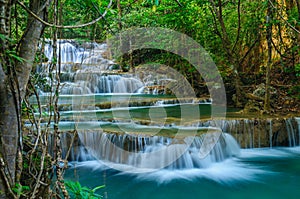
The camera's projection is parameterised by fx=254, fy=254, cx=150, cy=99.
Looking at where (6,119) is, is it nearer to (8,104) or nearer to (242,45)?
(8,104)

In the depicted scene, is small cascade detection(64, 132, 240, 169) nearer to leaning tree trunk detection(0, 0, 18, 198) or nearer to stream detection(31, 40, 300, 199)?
stream detection(31, 40, 300, 199)

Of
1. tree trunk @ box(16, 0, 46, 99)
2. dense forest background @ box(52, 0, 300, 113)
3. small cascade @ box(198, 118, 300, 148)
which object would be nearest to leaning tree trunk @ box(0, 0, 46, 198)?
tree trunk @ box(16, 0, 46, 99)

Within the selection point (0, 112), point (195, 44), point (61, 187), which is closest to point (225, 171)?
point (61, 187)

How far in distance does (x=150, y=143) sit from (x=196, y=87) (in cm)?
640

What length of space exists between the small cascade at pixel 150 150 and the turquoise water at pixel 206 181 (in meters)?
0.16

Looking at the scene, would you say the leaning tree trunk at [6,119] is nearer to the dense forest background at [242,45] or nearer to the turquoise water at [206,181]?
the turquoise water at [206,181]

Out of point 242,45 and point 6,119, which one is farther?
point 242,45

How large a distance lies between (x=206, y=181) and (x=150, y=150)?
3.85 feet

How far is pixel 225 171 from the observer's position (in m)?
4.93

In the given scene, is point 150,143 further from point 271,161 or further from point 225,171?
point 271,161

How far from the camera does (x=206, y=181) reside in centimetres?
451

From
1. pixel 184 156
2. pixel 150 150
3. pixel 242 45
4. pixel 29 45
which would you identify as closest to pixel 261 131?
pixel 184 156

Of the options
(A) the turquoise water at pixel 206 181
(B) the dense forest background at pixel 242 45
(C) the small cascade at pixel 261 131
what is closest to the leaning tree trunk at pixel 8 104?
(A) the turquoise water at pixel 206 181

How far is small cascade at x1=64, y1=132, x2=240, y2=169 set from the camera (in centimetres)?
488
